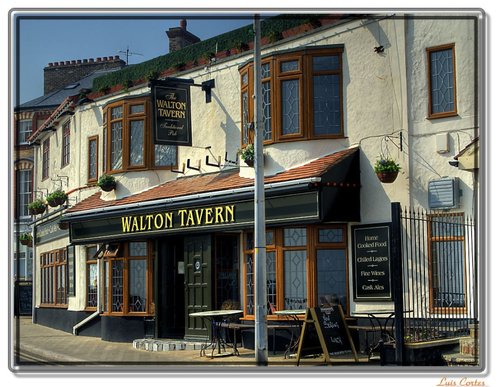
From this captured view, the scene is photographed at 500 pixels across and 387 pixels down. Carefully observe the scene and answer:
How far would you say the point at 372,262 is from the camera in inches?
620

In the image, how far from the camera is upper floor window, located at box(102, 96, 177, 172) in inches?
813

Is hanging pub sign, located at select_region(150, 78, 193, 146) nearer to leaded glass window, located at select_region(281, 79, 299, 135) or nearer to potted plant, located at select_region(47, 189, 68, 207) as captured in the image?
leaded glass window, located at select_region(281, 79, 299, 135)

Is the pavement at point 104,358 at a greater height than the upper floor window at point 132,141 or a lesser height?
lesser

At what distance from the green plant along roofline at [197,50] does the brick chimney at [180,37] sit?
2036mm

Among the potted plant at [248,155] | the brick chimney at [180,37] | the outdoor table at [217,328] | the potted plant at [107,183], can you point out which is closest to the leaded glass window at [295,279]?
the outdoor table at [217,328]

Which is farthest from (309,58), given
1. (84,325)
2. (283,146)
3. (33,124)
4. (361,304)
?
(33,124)

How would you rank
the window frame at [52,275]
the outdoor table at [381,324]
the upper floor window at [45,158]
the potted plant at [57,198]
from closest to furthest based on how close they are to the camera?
the outdoor table at [381,324] < the potted plant at [57,198] < the window frame at [52,275] < the upper floor window at [45,158]

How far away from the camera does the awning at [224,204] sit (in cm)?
1567

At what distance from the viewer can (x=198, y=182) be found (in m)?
19.0

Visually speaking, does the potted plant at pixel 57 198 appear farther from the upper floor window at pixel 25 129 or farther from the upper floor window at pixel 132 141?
the upper floor window at pixel 25 129

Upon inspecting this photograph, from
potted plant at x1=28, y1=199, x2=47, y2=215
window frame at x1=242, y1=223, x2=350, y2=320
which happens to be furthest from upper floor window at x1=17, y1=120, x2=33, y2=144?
window frame at x1=242, y1=223, x2=350, y2=320

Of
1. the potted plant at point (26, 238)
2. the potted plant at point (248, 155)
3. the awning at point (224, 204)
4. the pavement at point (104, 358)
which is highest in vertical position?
the potted plant at point (248, 155)
